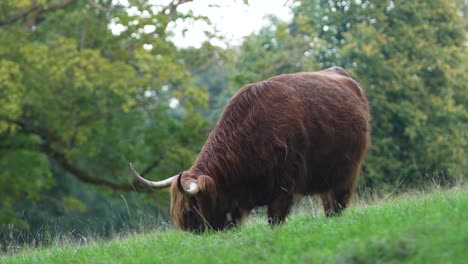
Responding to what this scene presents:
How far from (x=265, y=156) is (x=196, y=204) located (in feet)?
2.97

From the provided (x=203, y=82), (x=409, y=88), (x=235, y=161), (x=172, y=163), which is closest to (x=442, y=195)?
(x=235, y=161)

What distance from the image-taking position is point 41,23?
23750 mm

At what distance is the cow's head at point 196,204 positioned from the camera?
8.36 meters

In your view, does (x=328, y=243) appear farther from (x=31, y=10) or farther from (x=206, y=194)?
(x=31, y=10)

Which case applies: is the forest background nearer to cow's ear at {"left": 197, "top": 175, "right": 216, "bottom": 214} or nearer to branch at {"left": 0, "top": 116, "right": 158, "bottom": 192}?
branch at {"left": 0, "top": 116, "right": 158, "bottom": 192}

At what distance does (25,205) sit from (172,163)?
9.32 metres

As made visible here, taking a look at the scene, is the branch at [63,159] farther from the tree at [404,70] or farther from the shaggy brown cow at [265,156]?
the shaggy brown cow at [265,156]

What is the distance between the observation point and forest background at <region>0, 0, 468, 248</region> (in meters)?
19.5

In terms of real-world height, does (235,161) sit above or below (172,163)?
above

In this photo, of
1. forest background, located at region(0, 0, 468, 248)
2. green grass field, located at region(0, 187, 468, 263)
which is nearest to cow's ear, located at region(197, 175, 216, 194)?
green grass field, located at region(0, 187, 468, 263)

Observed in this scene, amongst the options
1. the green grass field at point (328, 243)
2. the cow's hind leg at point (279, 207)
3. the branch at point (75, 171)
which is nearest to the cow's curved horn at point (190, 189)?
the green grass field at point (328, 243)

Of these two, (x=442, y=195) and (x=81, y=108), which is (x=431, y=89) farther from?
(x=442, y=195)

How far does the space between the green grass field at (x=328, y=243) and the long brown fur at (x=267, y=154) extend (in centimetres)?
28

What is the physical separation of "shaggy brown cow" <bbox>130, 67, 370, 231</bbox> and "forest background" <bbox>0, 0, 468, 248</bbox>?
31.6 feet
